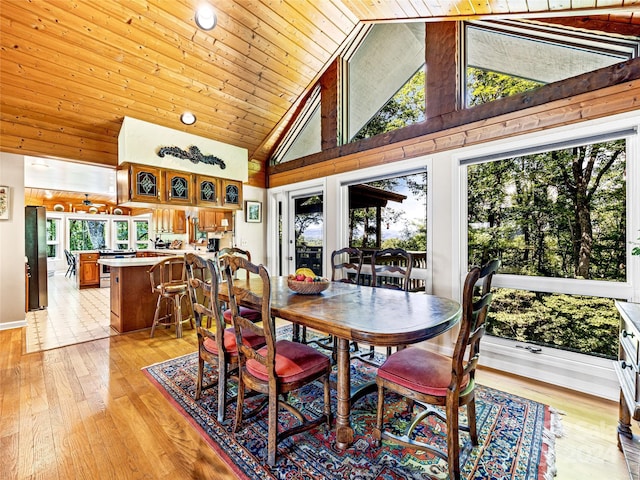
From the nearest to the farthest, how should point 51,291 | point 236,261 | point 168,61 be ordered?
1. point 236,261
2. point 168,61
3. point 51,291

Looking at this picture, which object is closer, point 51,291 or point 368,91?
point 368,91

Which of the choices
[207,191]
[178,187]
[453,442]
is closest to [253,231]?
[207,191]

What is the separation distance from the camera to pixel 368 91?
4.16 m

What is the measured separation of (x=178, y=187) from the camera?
425cm

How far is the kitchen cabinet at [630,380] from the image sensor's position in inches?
53.7

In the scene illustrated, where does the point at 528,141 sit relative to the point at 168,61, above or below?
below

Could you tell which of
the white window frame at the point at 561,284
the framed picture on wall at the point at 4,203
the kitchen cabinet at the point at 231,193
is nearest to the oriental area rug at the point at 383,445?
the white window frame at the point at 561,284

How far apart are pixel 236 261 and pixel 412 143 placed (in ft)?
8.57

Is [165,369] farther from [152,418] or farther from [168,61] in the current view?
[168,61]

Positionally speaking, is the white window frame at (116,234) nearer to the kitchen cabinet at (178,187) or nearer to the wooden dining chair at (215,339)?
the kitchen cabinet at (178,187)

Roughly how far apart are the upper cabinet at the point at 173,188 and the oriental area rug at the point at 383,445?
2629mm

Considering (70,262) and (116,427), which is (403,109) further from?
(70,262)

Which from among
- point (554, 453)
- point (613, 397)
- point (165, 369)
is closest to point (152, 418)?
point (165, 369)

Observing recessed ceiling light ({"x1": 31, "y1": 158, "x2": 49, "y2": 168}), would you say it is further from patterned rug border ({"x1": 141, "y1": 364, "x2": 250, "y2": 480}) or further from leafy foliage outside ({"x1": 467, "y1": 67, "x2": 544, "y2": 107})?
leafy foliage outside ({"x1": 467, "y1": 67, "x2": 544, "y2": 107})
